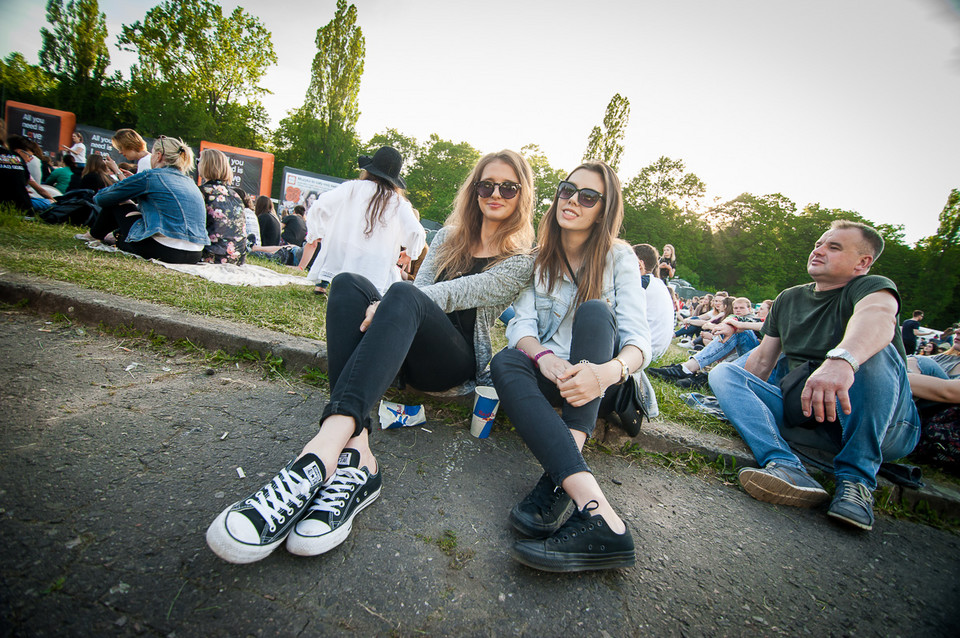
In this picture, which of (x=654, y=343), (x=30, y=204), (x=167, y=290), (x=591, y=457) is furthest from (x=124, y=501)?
(x=30, y=204)

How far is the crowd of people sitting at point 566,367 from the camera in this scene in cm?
141

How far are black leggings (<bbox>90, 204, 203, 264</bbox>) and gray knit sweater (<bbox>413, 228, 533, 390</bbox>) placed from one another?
4.41 metres

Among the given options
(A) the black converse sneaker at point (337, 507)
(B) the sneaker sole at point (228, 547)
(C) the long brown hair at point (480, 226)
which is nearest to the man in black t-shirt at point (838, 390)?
(C) the long brown hair at point (480, 226)

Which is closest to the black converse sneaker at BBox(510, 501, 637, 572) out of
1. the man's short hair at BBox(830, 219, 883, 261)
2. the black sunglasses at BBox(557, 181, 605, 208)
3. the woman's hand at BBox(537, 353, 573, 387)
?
the woman's hand at BBox(537, 353, 573, 387)

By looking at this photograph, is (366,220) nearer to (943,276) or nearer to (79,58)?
(943,276)

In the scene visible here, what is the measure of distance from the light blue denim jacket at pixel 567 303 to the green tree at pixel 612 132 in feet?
110

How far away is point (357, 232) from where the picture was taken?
14.4 feet

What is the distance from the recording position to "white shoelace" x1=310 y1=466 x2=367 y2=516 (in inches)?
53.6

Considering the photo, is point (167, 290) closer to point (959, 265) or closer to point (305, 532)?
point (305, 532)

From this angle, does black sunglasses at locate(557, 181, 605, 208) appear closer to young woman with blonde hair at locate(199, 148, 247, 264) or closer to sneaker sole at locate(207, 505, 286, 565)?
sneaker sole at locate(207, 505, 286, 565)

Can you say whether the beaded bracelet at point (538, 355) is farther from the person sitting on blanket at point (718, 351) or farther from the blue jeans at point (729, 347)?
the blue jeans at point (729, 347)

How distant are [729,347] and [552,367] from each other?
4004 mm

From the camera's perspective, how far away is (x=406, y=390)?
2.53m

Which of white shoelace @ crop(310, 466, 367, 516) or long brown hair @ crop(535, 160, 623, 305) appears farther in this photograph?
long brown hair @ crop(535, 160, 623, 305)
